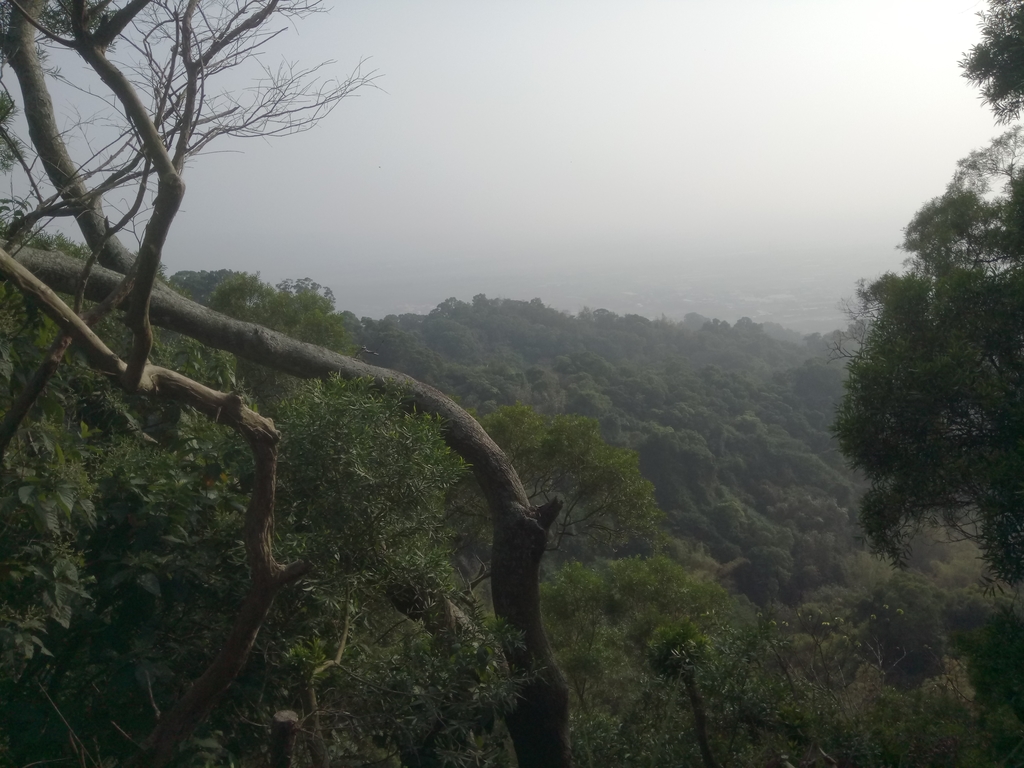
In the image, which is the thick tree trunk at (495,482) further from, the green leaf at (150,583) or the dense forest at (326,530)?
the green leaf at (150,583)

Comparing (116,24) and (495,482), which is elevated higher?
(116,24)

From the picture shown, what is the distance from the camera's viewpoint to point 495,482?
17.5 ft

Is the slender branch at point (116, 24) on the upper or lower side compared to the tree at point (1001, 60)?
lower

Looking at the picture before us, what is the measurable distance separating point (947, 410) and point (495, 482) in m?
2.94

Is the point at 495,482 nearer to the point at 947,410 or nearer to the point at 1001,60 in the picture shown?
Answer: the point at 947,410


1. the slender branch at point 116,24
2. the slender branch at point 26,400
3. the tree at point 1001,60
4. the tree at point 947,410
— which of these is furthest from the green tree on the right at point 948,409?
the slender branch at point 116,24

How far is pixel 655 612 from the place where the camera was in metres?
6.27

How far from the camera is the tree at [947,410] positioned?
3464mm

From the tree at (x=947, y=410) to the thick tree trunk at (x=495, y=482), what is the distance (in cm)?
200

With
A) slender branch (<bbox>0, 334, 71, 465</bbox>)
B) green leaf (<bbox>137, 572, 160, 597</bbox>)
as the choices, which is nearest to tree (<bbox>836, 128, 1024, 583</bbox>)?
green leaf (<bbox>137, 572, 160, 597</bbox>)

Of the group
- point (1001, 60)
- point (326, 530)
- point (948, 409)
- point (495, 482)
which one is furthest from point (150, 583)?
→ point (1001, 60)

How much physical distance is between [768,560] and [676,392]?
723 centimetres

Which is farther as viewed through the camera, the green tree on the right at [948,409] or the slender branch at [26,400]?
the green tree on the right at [948,409]

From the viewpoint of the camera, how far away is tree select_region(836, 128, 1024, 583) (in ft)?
11.4
